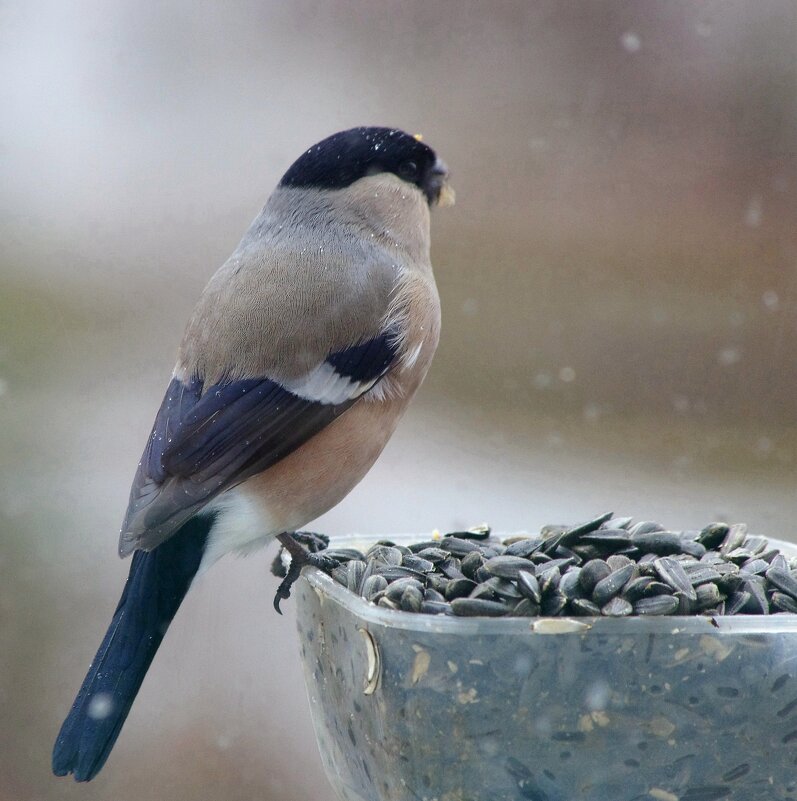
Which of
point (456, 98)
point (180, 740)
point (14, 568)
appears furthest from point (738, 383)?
point (14, 568)

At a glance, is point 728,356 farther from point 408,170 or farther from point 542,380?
point 408,170

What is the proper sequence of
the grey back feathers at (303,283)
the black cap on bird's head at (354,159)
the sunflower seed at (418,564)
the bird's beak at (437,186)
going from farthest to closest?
1. the bird's beak at (437,186)
2. the black cap on bird's head at (354,159)
3. the grey back feathers at (303,283)
4. the sunflower seed at (418,564)

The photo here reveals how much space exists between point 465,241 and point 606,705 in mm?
3046

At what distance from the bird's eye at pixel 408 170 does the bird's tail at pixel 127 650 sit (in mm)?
712

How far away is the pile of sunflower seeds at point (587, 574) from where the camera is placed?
1.08 meters

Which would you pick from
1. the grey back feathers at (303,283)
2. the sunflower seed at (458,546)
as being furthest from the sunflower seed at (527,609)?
the grey back feathers at (303,283)

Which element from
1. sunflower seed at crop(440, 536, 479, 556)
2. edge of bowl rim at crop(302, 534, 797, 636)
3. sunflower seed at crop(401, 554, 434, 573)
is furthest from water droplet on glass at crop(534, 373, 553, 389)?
edge of bowl rim at crop(302, 534, 797, 636)

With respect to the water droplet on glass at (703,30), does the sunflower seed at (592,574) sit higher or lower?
lower

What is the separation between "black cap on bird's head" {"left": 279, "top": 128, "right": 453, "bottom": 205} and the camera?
175 centimetres

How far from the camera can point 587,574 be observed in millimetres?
1123

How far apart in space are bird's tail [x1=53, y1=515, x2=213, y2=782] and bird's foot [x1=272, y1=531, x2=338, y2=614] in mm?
122

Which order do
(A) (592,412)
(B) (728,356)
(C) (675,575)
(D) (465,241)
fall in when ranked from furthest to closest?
(A) (592,412) < (D) (465,241) < (B) (728,356) < (C) (675,575)

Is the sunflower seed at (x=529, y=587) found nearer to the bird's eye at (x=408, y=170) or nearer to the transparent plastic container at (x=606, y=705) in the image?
the transparent plastic container at (x=606, y=705)

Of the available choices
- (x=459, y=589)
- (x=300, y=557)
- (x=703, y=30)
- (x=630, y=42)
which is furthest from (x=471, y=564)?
(x=703, y=30)
